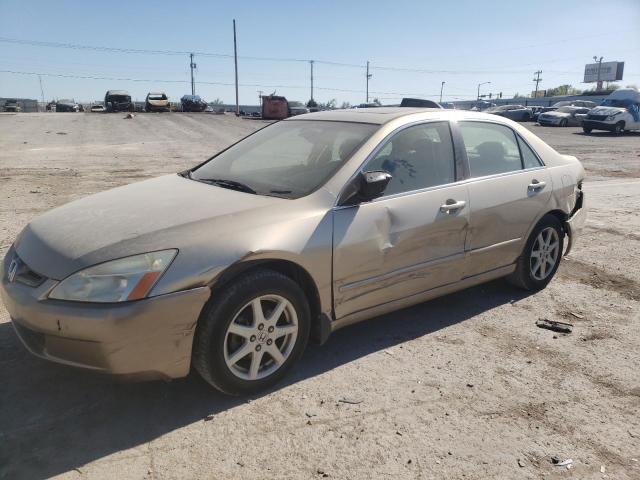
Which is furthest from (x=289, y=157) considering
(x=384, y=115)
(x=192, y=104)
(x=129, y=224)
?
(x=192, y=104)

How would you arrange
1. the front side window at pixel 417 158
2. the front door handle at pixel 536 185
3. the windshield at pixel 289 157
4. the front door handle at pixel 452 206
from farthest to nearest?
the front door handle at pixel 536 185
the front door handle at pixel 452 206
the front side window at pixel 417 158
the windshield at pixel 289 157

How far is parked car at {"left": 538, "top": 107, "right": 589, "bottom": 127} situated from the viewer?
1325 inches

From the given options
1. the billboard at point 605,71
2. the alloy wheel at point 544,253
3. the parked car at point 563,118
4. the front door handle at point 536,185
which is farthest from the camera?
the billboard at point 605,71

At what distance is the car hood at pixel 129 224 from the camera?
8.74ft

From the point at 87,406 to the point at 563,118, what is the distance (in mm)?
36214

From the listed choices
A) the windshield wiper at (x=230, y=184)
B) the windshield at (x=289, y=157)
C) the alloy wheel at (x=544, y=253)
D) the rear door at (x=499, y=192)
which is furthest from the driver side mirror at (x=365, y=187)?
the alloy wheel at (x=544, y=253)

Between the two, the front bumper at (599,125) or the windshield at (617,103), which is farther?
the windshield at (617,103)

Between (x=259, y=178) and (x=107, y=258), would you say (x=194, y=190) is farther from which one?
(x=107, y=258)

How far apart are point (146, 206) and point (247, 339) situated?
105 cm

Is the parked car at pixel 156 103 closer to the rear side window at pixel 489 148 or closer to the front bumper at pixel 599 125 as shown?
the front bumper at pixel 599 125

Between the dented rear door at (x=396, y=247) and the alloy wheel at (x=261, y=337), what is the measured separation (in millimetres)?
365

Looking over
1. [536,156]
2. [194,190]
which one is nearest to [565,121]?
[536,156]

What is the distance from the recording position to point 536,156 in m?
4.61

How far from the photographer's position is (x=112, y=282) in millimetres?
2527
